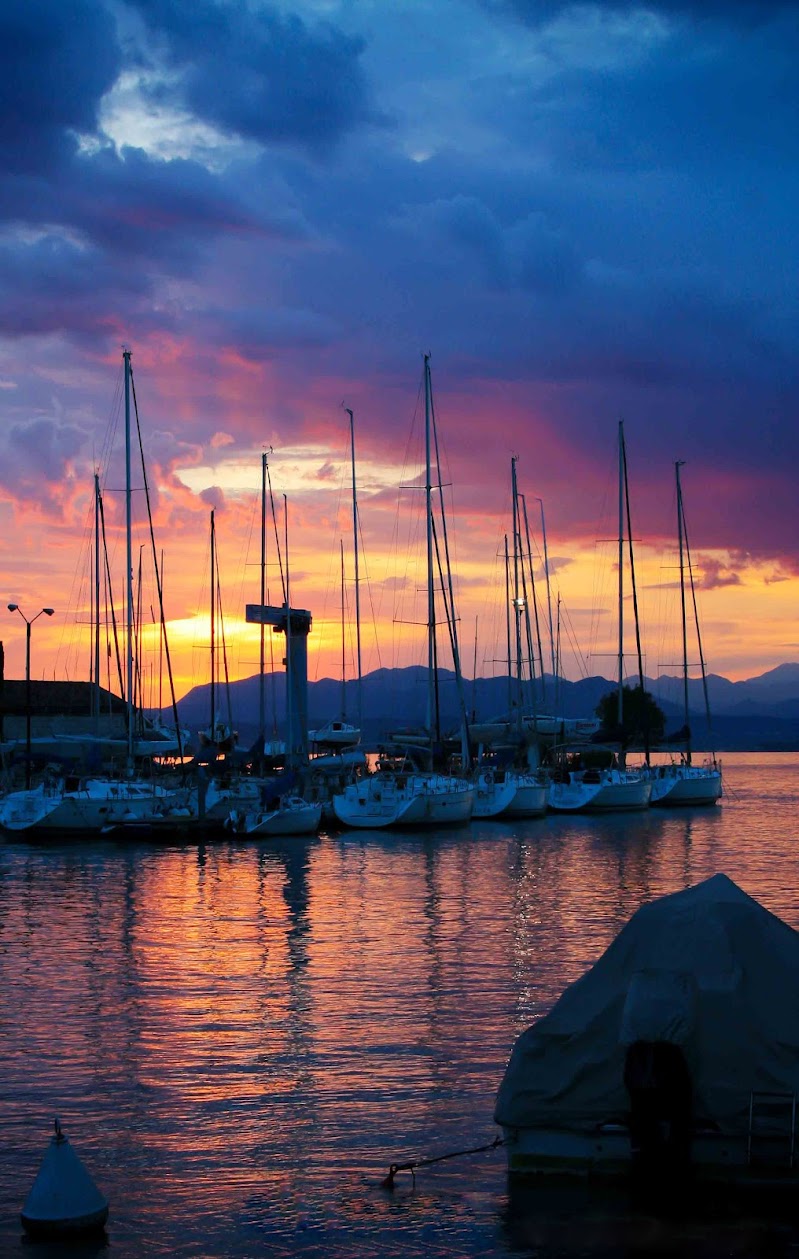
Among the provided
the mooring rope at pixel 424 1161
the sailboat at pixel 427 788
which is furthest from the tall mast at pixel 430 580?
the mooring rope at pixel 424 1161

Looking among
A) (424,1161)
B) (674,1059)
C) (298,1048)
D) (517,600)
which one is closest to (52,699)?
(517,600)

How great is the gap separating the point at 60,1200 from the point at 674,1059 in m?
5.26

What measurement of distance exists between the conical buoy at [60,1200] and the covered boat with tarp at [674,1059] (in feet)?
12.5

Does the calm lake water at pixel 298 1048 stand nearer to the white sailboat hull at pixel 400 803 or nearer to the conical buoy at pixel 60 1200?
the conical buoy at pixel 60 1200

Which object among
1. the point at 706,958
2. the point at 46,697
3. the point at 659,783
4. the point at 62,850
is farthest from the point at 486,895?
the point at 46,697

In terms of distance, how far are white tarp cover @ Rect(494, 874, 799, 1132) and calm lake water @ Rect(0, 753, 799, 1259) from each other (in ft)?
2.84

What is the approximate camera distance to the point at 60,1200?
461 inches

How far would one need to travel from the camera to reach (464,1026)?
1994cm

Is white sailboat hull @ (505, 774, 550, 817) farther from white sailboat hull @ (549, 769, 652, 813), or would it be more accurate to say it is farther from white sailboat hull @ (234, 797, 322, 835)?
white sailboat hull @ (234, 797, 322, 835)

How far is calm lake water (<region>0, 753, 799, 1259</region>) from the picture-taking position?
12016mm

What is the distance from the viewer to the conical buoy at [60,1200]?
11.6 meters

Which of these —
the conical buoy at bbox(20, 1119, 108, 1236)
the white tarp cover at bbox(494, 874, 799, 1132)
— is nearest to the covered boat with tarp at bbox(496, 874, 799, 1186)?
the white tarp cover at bbox(494, 874, 799, 1132)

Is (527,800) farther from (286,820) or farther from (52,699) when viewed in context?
(52,699)

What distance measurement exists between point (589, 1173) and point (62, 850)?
44.0 metres
